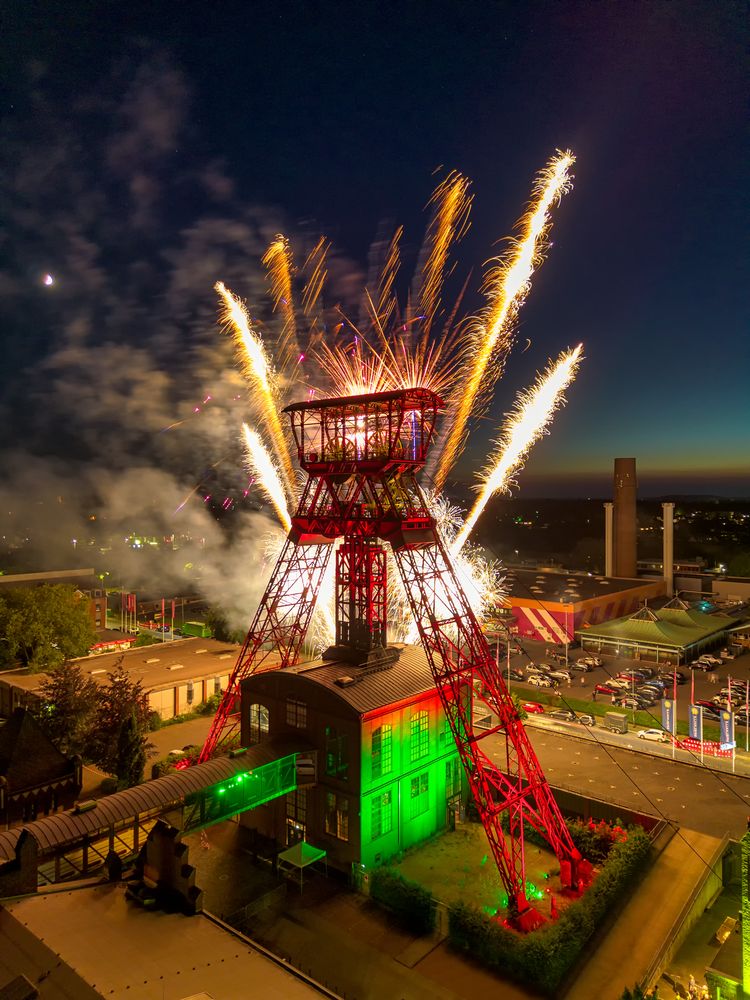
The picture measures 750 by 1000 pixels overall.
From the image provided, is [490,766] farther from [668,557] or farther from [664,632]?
[668,557]

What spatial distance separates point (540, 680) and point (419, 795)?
2067cm

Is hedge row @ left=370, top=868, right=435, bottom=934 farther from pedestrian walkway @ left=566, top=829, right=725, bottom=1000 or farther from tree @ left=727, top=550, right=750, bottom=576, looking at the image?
tree @ left=727, top=550, right=750, bottom=576

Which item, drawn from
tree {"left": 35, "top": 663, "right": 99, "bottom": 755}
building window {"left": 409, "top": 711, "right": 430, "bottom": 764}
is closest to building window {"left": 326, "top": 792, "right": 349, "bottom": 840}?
building window {"left": 409, "top": 711, "right": 430, "bottom": 764}

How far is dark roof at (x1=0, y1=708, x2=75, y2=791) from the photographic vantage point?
1950 centimetres

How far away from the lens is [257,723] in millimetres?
20188

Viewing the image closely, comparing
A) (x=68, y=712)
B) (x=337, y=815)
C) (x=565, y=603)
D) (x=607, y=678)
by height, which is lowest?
(x=607, y=678)

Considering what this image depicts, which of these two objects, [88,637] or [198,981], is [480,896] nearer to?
[198,981]

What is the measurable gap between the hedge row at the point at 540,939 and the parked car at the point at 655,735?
13.9 m

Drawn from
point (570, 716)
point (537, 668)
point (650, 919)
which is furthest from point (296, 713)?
point (537, 668)

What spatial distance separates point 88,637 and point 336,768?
26.8 metres

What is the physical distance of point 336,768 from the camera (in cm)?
1791

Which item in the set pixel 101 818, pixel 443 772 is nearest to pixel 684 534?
pixel 443 772

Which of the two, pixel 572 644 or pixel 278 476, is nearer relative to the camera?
pixel 278 476

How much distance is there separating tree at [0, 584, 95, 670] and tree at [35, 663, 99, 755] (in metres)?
9.89
